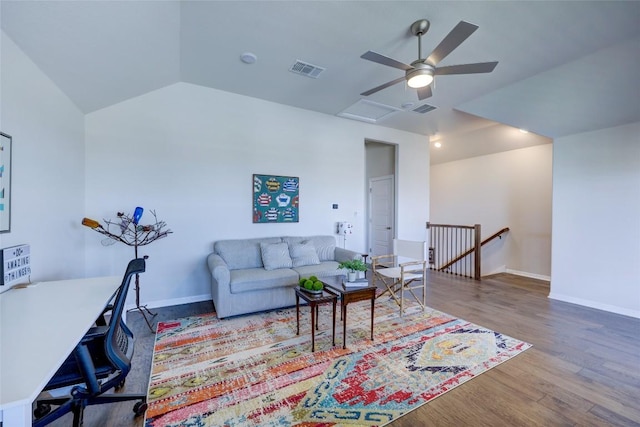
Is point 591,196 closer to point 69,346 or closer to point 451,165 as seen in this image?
point 451,165

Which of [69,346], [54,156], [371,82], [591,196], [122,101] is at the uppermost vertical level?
[371,82]

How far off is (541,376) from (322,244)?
3107 mm

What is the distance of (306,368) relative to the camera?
2.35 m

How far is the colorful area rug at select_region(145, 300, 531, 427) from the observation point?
6.08 ft

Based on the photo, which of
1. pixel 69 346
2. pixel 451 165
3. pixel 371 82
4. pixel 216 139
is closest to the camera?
pixel 69 346

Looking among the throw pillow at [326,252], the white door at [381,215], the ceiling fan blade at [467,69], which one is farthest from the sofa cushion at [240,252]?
the white door at [381,215]

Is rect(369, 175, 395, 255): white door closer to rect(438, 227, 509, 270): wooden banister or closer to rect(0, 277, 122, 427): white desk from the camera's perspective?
rect(438, 227, 509, 270): wooden banister

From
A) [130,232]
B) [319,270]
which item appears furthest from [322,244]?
[130,232]

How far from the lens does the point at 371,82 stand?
3824 millimetres

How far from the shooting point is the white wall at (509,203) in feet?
18.9

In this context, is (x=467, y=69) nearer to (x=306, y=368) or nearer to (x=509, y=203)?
(x=306, y=368)

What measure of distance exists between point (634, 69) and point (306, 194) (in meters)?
4.26

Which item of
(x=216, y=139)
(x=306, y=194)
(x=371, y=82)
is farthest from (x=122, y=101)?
(x=371, y=82)

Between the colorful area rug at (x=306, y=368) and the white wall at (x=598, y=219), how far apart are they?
213 cm
